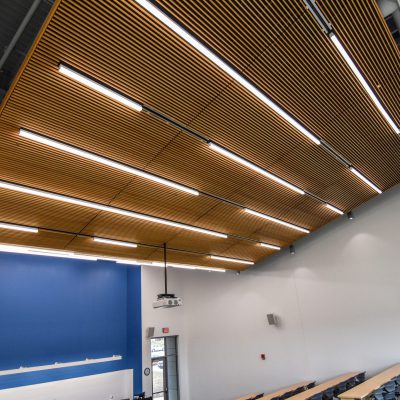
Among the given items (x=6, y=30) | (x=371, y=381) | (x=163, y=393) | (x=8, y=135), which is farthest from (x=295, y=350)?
(x=6, y=30)

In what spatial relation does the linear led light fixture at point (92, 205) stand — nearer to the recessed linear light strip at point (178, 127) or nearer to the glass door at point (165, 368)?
the recessed linear light strip at point (178, 127)

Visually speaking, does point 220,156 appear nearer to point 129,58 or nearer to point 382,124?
point 129,58

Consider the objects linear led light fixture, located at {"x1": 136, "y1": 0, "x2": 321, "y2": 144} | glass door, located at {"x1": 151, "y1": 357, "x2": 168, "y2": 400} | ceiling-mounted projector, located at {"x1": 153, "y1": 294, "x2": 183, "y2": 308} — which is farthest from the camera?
glass door, located at {"x1": 151, "y1": 357, "x2": 168, "y2": 400}

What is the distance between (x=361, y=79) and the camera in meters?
5.80

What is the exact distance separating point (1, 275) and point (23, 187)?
15.5 feet

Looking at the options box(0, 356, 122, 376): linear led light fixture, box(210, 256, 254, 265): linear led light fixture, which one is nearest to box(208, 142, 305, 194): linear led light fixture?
box(210, 256, 254, 265): linear led light fixture

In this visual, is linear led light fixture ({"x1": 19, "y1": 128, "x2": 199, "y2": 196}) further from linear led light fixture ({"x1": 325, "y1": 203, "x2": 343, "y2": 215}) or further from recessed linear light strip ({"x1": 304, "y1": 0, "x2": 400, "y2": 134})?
linear led light fixture ({"x1": 325, "y1": 203, "x2": 343, "y2": 215})

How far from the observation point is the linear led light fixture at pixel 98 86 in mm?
4672

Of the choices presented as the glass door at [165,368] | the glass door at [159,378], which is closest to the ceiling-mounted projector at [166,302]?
the glass door at [165,368]

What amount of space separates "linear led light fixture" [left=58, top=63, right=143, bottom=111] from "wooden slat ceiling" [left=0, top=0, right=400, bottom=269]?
0.38 feet

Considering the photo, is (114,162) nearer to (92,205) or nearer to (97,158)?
(97,158)

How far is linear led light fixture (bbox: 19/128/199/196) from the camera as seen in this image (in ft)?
18.5

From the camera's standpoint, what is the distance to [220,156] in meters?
7.17

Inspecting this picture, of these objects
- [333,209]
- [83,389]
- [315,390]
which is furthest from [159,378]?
[333,209]
